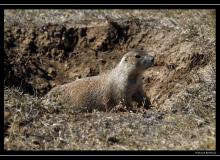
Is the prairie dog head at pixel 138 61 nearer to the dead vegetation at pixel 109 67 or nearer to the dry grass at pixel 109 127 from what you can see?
the dead vegetation at pixel 109 67

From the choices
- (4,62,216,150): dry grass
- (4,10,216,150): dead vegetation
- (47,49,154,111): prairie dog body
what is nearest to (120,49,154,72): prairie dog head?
(47,49,154,111): prairie dog body

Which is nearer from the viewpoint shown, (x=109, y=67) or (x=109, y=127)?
(x=109, y=127)

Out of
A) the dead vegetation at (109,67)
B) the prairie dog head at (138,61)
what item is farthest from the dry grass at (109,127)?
the prairie dog head at (138,61)

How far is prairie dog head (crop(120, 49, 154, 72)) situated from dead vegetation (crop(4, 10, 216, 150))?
0.67 meters

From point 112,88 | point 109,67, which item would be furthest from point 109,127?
point 109,67

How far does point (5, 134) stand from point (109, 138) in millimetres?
1357

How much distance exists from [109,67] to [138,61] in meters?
1.75

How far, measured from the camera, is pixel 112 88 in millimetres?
8570

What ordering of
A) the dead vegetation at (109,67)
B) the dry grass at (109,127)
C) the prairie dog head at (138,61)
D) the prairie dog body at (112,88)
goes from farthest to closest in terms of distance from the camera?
1. the prairie dog body at (112,88)
2. the prairie dog head at (138,61)
3. the dead vegetation at (109,67)
4. the dry grass at (109,127)

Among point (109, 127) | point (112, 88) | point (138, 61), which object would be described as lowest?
point (112, 88)

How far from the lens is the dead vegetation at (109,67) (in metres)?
6.00

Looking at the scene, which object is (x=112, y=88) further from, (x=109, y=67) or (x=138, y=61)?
(x=109, y=67)

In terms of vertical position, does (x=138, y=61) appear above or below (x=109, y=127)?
above

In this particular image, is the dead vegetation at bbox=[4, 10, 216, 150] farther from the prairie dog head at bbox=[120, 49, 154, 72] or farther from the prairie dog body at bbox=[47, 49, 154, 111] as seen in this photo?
the prairie dog head at bbox=[120, 49, 154, 72]
